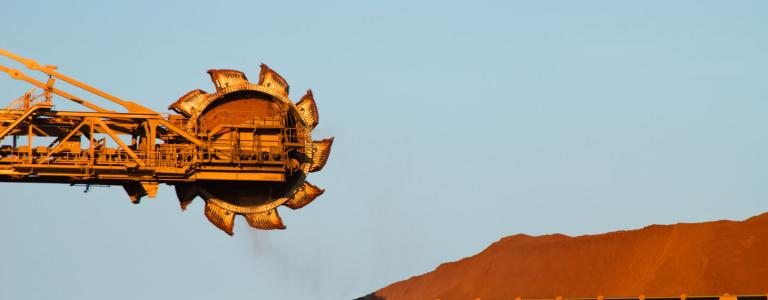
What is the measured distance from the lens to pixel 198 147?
81250 millimetres

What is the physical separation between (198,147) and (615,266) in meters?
44.2

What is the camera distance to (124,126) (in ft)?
267

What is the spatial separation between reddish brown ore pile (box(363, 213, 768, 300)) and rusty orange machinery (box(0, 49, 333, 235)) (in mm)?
30411

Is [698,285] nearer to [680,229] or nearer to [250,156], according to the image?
[680,229]

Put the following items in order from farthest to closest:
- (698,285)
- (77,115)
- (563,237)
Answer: (563,237)
(698,285)
(77,115)

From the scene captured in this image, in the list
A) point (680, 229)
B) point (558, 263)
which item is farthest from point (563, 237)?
point (680, 229)

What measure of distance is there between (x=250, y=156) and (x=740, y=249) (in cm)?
3865

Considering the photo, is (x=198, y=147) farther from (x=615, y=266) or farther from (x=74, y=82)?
(x=615, y=266)

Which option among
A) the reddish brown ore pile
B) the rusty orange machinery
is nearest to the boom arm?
the rusty orange machinery

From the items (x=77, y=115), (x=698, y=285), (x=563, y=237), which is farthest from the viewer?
(x=563, y=237)

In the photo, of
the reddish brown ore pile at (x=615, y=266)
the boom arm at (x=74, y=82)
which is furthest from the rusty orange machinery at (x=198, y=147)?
the reddish brown ore pile at (x=615, y=266)

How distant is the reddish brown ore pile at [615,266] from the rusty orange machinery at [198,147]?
99.8 ft

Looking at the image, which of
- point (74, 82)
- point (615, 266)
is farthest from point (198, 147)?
point (615, 266)

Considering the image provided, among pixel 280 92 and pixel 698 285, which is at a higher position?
pixel 280 92
